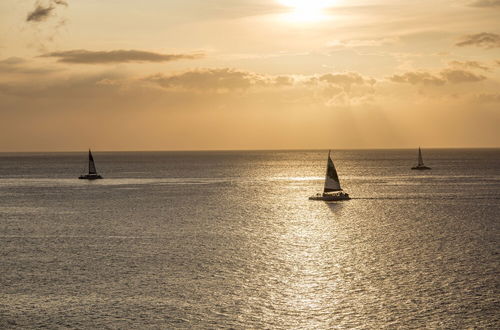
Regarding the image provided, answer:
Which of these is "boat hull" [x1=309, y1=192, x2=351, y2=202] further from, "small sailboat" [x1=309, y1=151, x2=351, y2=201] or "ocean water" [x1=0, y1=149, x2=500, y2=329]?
"ocean water" [x1=0, y1=149, x2=500, y2=329]

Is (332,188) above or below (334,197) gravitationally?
above

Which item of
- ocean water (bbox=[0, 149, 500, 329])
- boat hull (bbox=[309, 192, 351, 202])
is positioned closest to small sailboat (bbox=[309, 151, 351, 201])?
boat hull (bbox=[309, 192, 351, 202])

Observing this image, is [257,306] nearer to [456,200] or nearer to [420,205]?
[420,205]

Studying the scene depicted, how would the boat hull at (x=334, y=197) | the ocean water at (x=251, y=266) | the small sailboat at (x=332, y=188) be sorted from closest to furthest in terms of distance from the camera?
the ocean water at (x=251, y=266) < the small sailboat at (x=332, y=188) < the boat hull at (x=334, y=197)

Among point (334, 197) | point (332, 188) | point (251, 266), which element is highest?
point (332, 188)

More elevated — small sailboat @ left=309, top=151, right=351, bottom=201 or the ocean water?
small sailboat @ left=309, top=151, right=351, bottom=201

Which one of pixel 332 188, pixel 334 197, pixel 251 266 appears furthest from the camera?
pixel 334 197

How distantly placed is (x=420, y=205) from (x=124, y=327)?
3559 inches

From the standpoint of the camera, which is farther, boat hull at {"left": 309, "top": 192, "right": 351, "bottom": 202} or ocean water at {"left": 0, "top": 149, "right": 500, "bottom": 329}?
boat hull at {"left": 309, "top": 192, "right": 351, "bottom": 202}

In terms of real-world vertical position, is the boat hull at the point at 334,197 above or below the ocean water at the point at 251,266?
above

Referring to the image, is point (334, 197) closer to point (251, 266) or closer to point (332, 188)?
point (332, 188)

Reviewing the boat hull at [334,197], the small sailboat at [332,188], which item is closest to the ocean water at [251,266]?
the boat hull at [334,197]

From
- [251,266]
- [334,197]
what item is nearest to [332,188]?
[334,197]

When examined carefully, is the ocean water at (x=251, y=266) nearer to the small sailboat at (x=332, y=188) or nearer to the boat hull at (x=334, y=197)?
the boat hull at (x=334, y=197)
